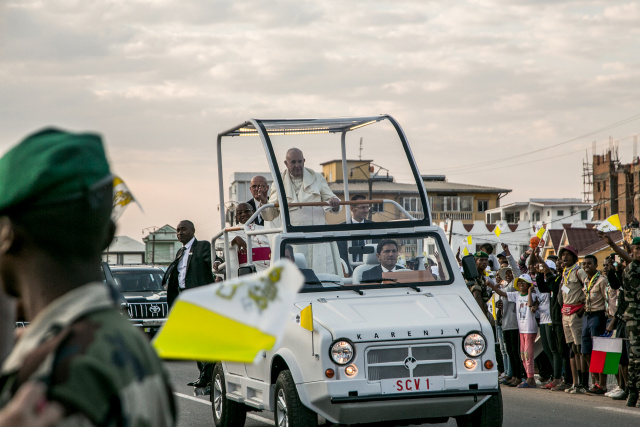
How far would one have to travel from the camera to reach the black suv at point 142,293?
22703mm

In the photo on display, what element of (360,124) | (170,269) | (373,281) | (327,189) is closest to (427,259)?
(373,281)

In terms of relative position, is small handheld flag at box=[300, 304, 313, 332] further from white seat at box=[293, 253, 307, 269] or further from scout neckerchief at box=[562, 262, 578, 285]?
scout neckerchief at box=[562, 262, 578, 285]

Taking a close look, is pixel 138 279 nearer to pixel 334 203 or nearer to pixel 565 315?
pixel 565 315

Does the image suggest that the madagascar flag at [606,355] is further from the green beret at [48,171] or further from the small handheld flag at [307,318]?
the green beret at [48,171]

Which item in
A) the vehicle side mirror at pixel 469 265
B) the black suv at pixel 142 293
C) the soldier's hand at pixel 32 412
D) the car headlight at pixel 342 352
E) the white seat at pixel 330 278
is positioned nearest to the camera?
the soldier's hand at pixel 32 412

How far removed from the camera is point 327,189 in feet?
37.6

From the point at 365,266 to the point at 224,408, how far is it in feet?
7.55

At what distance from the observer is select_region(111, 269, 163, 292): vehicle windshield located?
24.2m

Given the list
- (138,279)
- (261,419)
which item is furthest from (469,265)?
(138,279)

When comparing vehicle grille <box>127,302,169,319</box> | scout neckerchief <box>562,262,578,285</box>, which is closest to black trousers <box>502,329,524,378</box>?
scout neckerchief <box>562,262,578,285</box>

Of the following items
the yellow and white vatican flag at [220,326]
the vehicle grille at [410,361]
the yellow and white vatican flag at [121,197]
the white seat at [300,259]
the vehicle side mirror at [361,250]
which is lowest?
the vehicle grille at [410,361]

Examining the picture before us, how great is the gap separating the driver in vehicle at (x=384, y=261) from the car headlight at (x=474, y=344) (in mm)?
1453

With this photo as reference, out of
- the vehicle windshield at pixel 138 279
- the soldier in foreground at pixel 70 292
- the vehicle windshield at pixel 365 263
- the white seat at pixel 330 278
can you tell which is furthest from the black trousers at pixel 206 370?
the soldier in foreground at pixel 70 292

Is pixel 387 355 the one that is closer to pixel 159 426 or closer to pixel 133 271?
pixel 159 426
